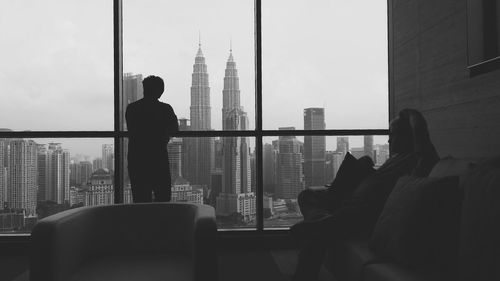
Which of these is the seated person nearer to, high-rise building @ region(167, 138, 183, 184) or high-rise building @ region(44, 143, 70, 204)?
high-rise building @ region(167, 138, 183, 184)

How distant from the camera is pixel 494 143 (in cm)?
228

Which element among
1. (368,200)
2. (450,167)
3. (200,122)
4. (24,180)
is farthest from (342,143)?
(24,180)

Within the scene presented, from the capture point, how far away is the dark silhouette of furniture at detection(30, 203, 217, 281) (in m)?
1.64

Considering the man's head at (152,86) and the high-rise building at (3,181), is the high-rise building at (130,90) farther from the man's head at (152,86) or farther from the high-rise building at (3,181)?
the high-rise building at (3,181)

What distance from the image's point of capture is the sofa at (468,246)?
1289mm

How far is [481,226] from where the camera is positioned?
4.35 ft

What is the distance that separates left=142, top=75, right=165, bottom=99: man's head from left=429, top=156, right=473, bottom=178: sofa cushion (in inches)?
83.2

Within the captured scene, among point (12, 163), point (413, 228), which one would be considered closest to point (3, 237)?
point (12, 163)

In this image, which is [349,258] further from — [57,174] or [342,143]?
[57,174]

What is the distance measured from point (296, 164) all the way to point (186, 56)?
1.51m

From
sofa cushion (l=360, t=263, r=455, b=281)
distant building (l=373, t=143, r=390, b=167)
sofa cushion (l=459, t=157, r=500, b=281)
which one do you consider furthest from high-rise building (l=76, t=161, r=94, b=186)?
sofa cushion (l=459, t=157, r=500, b=281)

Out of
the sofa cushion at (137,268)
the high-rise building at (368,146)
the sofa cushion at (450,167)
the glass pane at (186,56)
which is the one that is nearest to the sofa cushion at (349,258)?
the sofa cushion at (450,167)

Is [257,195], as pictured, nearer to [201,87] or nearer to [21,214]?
[201,87]

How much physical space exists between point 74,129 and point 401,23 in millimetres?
3198
